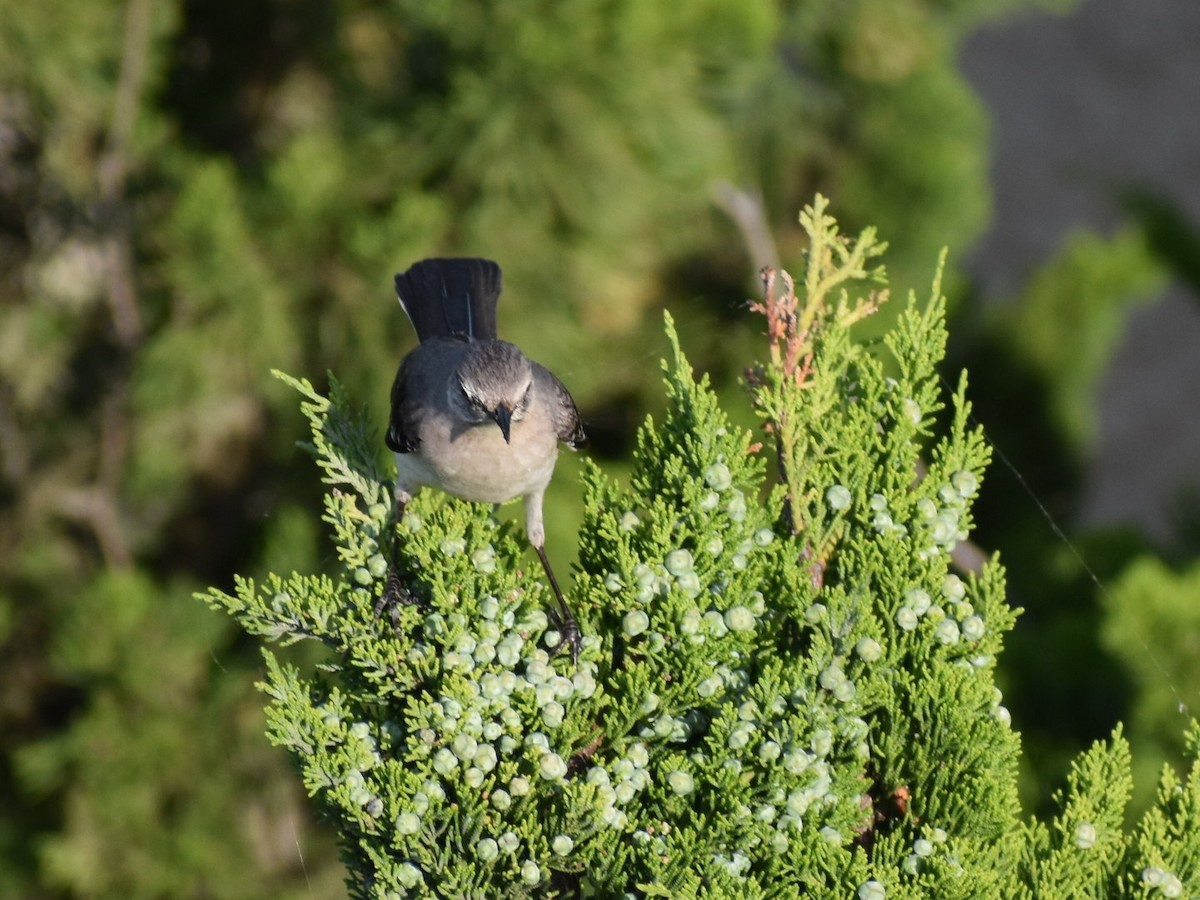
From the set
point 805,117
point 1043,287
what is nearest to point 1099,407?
point 1043,287

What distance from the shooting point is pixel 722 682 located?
1652 millimetres

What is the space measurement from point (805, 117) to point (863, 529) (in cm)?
316

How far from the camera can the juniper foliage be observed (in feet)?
5.18

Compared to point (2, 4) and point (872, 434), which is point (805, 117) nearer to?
point (2, 4)

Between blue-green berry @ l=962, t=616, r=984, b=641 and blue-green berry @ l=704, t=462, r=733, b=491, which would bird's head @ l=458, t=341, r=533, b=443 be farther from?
blue-green berry @ l=962, t=616, r=984, b=641

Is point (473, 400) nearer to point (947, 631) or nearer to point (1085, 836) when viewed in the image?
point (947, 631)

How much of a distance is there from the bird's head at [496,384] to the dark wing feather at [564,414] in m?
0.04

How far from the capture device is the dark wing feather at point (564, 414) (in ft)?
6.60

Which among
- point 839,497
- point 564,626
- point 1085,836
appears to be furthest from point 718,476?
point 1085,836

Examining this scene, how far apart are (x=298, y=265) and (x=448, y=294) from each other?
4.66 ft

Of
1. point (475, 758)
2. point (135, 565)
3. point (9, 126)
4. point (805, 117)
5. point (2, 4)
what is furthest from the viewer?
point (805, 117)

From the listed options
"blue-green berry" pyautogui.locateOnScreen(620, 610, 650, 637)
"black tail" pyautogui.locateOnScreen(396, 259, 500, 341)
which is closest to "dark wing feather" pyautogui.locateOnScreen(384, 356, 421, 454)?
"black tail" pyautogui.locateOnScreen(396, 259, 500, 341)

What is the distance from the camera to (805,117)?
462 cm

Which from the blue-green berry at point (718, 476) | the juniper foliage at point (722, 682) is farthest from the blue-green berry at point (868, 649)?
the blue-green berry at point (718, 476)
